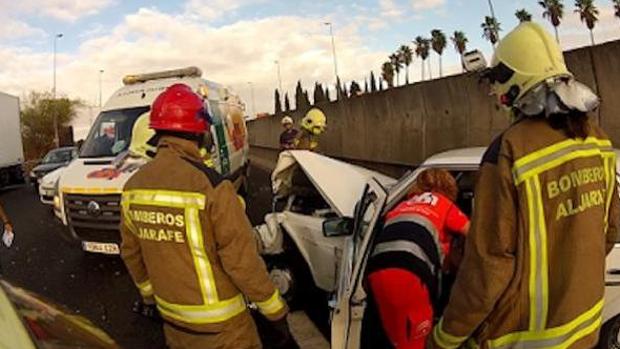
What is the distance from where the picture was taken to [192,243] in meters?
2.89

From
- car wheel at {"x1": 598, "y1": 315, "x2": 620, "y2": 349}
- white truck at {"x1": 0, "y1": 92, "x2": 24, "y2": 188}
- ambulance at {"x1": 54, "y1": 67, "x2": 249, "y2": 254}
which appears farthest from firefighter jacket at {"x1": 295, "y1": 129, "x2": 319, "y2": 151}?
white truck at {"x1": 0, "y1": 92, "x2": 24, "y2": 188}

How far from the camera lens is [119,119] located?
10.1m

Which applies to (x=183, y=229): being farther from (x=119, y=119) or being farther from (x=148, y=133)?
(x=119, y=119)

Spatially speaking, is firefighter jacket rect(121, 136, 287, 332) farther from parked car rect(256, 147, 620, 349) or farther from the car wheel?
the car wheel

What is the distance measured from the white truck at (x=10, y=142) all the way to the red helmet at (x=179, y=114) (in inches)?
1087

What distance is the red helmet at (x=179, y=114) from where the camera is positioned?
3078 mm

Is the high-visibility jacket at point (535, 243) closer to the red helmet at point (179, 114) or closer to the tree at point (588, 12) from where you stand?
the red helmet at point (179, 114)

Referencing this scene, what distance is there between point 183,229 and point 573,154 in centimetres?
166

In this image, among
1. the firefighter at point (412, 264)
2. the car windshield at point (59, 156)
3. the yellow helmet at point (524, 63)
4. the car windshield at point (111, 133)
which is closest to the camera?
the yellow helmet at point (524, 63)

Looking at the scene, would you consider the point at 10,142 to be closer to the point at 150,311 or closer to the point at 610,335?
the point at 150,311

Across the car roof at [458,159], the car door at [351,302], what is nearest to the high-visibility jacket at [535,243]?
the car door at [351,302]

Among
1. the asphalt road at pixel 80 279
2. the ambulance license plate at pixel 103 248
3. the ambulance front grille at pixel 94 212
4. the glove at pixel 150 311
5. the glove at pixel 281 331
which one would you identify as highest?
the ambulance front grille at pixel 94 212

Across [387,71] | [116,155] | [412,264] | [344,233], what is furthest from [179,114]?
[387,71]

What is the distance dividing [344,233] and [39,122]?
6920cm
